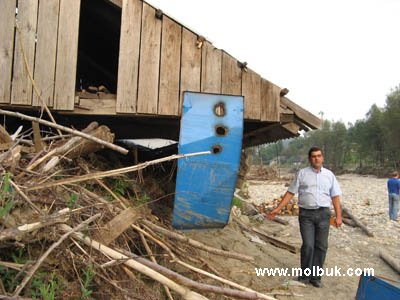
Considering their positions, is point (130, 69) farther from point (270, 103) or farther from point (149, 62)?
point (270, 103)

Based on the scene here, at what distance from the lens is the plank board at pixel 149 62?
4.10m

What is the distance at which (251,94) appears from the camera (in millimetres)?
4359

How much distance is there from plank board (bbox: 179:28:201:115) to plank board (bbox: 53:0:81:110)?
4.44 ft

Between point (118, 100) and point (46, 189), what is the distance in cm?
175

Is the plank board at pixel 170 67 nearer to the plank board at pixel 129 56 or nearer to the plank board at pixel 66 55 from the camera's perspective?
the plank board at pixel 129 56

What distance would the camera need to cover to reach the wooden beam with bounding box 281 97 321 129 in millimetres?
4492

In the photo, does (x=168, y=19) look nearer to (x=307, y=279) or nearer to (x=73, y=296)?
(x=73, y=296)

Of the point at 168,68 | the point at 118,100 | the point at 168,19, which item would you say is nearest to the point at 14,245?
the point at 118,100

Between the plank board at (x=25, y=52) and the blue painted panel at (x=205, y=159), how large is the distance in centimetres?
190

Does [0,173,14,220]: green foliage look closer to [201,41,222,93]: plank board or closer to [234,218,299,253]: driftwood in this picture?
[201,41,222,93]: plank board

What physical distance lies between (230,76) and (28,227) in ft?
10.1

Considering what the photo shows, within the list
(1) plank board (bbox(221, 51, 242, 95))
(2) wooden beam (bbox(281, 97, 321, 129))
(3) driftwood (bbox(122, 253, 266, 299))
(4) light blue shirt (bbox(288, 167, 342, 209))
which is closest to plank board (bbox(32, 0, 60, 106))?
(1) plank board (bbox(221, 51, 242, 95))

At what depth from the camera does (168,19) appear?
4219 mm

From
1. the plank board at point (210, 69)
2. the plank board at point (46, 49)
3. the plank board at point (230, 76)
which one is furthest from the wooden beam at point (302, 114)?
the plank board at point (46, 49)
